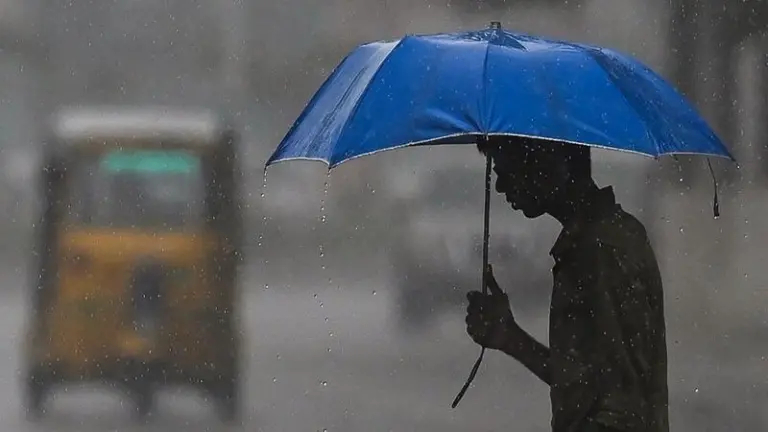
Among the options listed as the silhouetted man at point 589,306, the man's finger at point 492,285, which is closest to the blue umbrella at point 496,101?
the silhouetted man at point 589,306

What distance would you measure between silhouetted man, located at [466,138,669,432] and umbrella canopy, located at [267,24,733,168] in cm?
17

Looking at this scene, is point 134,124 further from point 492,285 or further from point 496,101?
point 496,101

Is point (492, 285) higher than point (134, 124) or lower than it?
lower

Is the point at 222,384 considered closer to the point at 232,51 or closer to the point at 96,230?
the point at 96,230

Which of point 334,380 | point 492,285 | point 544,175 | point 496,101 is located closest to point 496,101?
point 496,101

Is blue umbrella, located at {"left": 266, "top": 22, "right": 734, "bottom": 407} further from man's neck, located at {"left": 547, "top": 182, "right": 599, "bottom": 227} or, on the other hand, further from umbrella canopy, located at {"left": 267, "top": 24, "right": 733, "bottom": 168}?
man's neck, located at {"left": 547, "top": 182, "right": 599, "bottom": 227}

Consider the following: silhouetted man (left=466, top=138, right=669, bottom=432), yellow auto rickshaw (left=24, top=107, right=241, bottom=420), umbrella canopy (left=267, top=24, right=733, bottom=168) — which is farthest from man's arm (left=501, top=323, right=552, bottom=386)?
yellow auto rickshaw (left=24, top=107, right=241, bottom=420)

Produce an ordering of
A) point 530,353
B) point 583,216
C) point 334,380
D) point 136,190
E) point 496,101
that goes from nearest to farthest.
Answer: point 496,101 < point 583,216 < point 530,353 < point 136,190 < point 334,380

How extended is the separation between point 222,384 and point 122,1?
1.90m

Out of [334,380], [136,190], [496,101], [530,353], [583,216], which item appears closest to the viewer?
[496,101]

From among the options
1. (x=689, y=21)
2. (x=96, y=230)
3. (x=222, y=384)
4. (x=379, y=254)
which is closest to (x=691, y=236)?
(x=689, y=21)

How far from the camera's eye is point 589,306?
9.19ft

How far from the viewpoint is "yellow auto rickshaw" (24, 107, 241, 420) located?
5605mm

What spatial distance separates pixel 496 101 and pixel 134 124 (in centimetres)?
323
